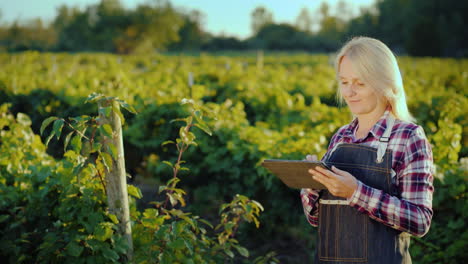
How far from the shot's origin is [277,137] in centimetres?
421

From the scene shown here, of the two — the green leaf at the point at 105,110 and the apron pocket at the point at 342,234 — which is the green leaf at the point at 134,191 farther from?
the apron pocket at the point at 342,234

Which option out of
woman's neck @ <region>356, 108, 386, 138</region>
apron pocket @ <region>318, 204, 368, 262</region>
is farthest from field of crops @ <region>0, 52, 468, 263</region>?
woman's neck @ <region>356, 108, 386, 138</region>

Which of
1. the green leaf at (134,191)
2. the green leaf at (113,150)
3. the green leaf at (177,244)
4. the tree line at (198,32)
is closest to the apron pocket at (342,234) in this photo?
the green leaf at (177,244)

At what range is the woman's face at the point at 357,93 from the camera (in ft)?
5.47

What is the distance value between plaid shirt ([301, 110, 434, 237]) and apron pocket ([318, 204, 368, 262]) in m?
0.08

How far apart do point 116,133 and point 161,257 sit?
635 mm

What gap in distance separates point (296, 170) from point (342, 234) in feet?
1.10

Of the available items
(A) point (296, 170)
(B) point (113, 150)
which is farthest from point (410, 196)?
(B) point (113, 150)

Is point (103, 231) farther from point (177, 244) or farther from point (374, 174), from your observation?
point (374, 174)

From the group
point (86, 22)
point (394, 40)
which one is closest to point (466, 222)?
point (394, 40)

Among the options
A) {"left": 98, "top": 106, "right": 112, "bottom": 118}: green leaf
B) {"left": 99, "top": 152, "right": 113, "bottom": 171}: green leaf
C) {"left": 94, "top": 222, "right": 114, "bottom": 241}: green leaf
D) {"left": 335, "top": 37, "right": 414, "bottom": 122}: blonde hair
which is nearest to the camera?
{"left": 335, "top": 37, "right": 414, "bottom": 122}: blonde hair

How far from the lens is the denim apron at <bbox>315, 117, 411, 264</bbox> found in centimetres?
162

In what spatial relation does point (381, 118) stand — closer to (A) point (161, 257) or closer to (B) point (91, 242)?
(A) point (161, 257)

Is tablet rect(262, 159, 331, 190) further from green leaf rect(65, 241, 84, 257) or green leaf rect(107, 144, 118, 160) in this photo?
green leaf rect(65, 241, 84, 257)
